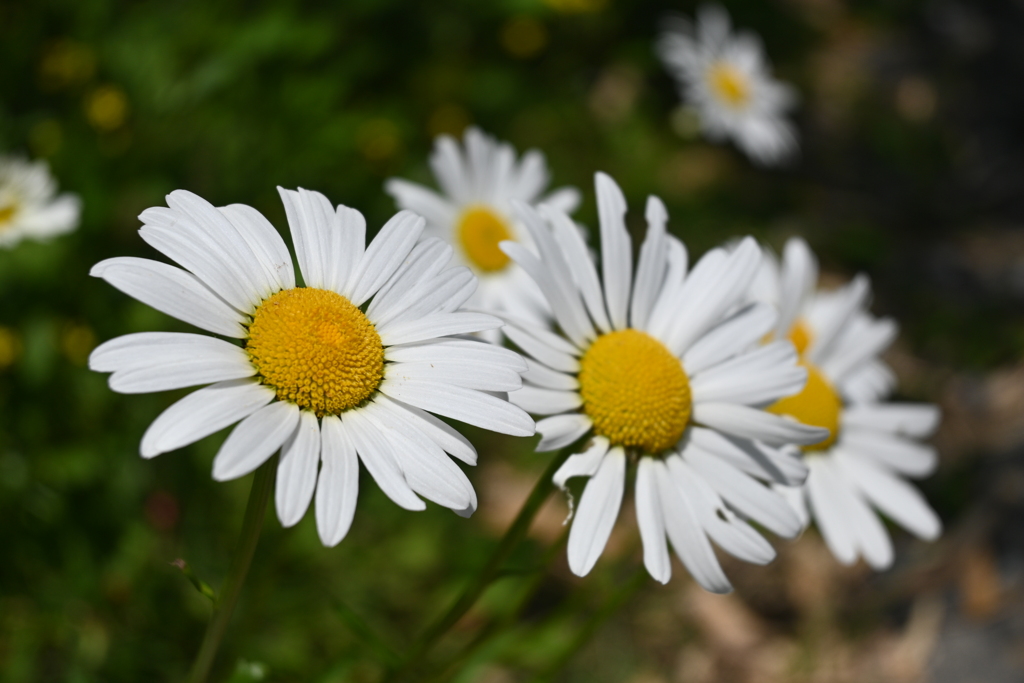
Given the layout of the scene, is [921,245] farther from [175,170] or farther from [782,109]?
[175,170]

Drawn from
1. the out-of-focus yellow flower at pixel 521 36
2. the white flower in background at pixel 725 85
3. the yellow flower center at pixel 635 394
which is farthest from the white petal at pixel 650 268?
the white flower in background at pixel 725 85

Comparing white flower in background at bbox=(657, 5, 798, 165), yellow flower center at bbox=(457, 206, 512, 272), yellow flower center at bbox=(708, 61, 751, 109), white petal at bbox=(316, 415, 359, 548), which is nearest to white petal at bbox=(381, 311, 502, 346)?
white petal at bbox=(316, 415, 359, 548)

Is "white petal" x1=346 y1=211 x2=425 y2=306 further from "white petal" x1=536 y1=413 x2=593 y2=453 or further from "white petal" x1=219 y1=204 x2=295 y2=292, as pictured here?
"white petal" x1=536 y1=413 x2=593 y2=453

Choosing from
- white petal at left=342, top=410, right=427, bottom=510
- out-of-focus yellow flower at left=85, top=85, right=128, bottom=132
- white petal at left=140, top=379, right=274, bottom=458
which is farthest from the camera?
out-of-focus yellow flower at left=85, top=85, right=128, bottom=132

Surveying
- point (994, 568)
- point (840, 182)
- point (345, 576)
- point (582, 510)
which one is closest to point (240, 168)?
point (345, 576)

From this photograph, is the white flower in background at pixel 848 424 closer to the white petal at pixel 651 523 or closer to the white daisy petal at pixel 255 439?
the white petal at pixel 651 523

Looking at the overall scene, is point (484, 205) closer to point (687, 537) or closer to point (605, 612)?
point (605, 612)

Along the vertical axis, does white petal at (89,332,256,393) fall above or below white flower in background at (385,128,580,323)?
below

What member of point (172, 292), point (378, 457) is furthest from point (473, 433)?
point (172, 292)
